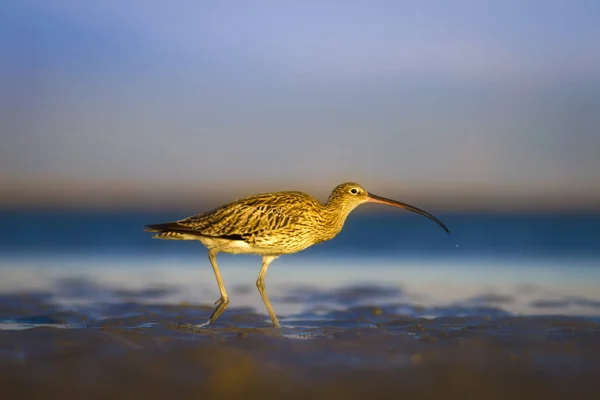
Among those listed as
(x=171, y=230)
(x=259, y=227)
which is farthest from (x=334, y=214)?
(x=171, y=230)

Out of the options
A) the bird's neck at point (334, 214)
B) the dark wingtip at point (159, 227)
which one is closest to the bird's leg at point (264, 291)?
the bird's neck at point (334, 214)

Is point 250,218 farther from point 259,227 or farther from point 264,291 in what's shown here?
point 264,291

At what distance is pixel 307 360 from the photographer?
872 centimetres

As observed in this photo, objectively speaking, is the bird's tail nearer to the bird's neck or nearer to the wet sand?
the wet sand

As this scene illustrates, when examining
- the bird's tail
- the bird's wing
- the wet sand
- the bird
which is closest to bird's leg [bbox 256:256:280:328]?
the bird

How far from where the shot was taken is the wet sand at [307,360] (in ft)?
25.3

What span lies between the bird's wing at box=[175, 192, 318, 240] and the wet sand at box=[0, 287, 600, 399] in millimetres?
1401

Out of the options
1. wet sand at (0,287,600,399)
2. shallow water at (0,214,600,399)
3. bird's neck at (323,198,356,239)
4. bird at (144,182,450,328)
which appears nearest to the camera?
wet sand at (0,287,600,399)

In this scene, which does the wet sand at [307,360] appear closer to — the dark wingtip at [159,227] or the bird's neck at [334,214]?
the dark wingtip at [159,227]

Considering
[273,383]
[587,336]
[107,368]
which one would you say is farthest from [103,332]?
[587,336]

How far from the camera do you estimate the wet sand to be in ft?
25.3

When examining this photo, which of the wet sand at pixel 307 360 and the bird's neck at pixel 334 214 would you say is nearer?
the wet sand at pixel 307 360

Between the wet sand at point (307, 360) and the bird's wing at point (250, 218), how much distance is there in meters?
1.40

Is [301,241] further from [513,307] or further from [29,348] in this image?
[29,348]
